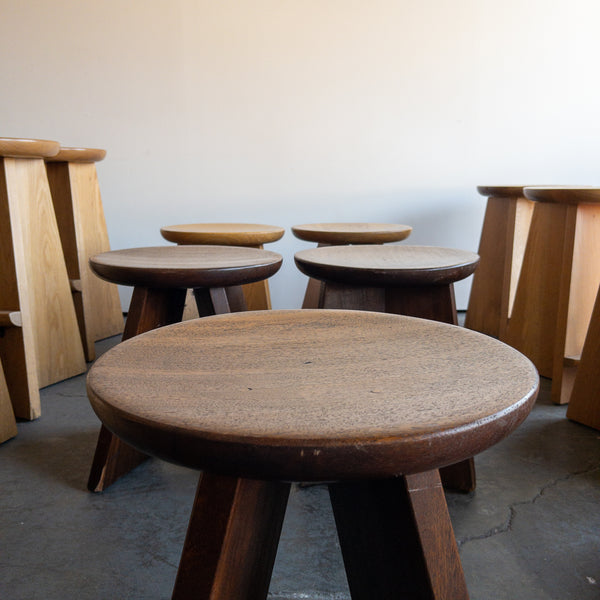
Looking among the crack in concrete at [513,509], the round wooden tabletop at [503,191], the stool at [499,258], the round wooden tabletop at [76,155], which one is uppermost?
the round wooden tabletop at [76,155]

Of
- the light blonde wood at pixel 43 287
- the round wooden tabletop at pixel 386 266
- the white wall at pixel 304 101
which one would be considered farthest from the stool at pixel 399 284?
the white wall at pixel 304 101

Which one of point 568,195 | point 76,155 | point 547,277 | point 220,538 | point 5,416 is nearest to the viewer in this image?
point 220,538

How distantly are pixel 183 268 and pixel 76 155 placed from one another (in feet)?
4.96

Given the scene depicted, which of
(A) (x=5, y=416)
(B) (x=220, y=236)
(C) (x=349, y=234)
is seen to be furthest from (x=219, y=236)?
(A) (x=5, y=416)

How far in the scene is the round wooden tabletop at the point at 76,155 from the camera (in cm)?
258

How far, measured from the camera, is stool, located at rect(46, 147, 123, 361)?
270 cm

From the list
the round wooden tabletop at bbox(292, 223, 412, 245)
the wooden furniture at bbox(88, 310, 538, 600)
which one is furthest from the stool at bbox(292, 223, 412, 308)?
the wooden furniture at bbox(88, 310, 538, 600)

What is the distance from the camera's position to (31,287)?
7.49 feet

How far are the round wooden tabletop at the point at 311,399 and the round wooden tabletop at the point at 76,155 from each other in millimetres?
1965

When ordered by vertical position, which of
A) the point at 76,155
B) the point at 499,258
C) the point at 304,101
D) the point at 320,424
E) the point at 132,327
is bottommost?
the point at 499,258

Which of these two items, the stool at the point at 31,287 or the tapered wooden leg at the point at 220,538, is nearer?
the tapered wooden leg at the point at 220,538

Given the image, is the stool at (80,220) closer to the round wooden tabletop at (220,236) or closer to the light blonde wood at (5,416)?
the round wooden tabletop at (220,236)

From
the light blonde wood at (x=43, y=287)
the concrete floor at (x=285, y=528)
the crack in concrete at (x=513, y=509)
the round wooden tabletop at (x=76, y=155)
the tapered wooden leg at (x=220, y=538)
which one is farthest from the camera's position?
the round wooden tabletop at (x=76, y=155)

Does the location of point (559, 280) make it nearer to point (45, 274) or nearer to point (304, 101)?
point (304, 101)
